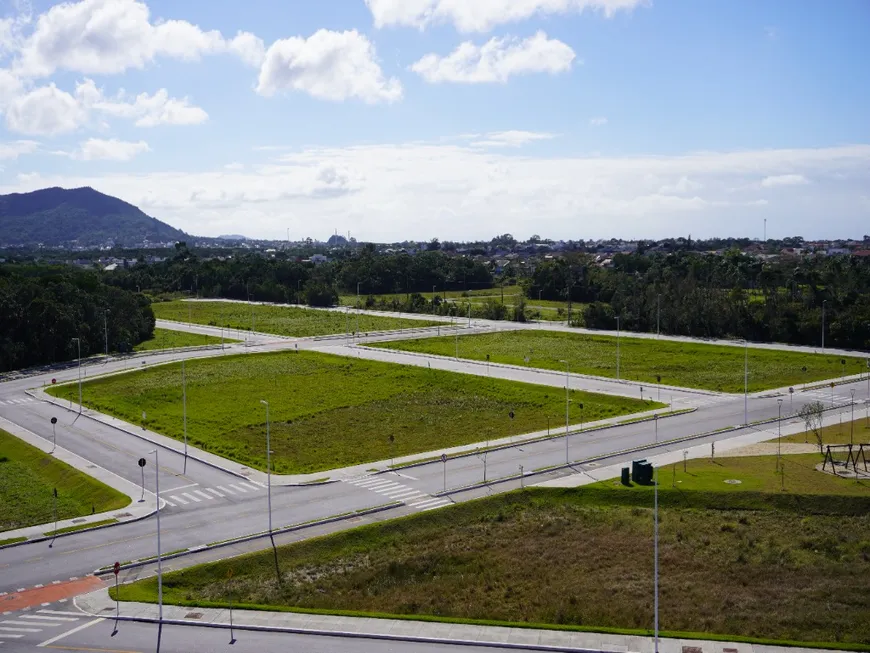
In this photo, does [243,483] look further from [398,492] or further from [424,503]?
[424,503]

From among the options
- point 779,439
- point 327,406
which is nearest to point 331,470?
point 327,406

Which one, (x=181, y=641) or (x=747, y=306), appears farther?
(x=747, y=306)

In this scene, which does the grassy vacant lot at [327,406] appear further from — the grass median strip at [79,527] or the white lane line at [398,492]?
the grass median strip at [79,527]

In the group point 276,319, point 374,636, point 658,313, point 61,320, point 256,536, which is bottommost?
point 374,636

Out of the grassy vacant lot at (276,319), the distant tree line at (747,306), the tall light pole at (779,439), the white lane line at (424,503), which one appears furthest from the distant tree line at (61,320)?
the tall light pole at (779,439)

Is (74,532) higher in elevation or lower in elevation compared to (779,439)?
lower

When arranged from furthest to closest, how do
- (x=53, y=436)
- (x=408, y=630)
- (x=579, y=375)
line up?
(x=579, y=375), (x=53, y=436), (x=408, y=630)
